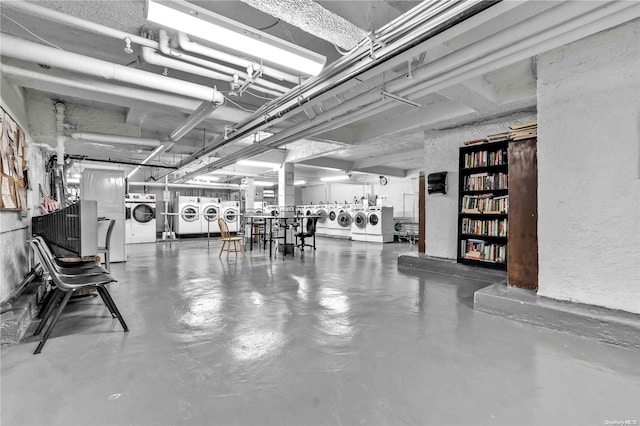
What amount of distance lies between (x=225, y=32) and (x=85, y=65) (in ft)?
5.27

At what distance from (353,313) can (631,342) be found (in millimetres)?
2199

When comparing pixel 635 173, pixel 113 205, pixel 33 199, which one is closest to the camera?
pixel 635 173

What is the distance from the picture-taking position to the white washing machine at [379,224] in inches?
378

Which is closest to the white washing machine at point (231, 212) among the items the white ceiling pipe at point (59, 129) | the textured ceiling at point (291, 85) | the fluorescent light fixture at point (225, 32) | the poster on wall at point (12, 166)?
the textured ceiling at point (291, 85)

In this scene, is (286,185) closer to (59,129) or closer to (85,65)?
(59,129)

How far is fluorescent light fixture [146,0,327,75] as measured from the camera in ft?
6.05

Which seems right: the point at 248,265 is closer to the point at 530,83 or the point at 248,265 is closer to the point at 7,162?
the point at 7,162

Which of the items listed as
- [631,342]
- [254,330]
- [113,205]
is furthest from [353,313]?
[113,205]

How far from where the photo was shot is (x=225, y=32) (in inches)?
80.4

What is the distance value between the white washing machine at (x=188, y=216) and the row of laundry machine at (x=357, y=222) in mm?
4029

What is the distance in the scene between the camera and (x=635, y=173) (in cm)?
244

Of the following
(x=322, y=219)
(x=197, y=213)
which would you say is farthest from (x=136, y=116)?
(x=322, y=219)

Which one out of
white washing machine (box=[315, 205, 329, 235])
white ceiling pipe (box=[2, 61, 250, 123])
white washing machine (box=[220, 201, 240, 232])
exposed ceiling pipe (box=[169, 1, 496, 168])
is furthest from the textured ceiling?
white washing machine (box=[315, 205, 329, 235])

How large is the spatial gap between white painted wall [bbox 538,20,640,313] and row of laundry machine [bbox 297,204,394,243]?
6.21 meters
